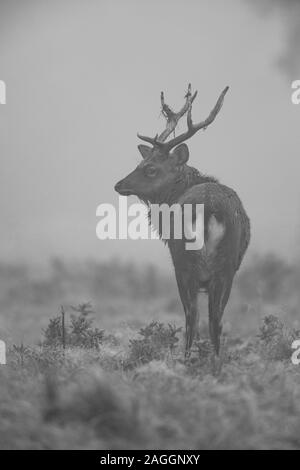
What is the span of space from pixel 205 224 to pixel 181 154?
1.06 metres

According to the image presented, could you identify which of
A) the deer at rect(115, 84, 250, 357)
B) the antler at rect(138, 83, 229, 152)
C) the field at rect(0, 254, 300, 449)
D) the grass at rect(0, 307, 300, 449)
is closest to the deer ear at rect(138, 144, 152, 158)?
the deer at rect(115, 84, 250, 357)

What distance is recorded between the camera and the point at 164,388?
7.36 meters

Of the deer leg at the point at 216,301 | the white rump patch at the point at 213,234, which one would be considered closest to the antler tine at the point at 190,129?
the white rump patch at the point at 213,234

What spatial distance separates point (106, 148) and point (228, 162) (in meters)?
4.31

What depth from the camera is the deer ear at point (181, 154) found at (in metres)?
8.99

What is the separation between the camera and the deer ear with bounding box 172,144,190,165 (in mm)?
8992

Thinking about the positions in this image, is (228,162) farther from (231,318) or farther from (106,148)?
(231,318)

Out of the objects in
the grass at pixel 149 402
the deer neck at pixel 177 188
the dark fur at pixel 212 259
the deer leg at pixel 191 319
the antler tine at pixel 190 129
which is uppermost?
the antler tine at pixel 190 129

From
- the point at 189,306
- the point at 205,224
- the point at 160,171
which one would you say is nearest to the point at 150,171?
the point at 160,171

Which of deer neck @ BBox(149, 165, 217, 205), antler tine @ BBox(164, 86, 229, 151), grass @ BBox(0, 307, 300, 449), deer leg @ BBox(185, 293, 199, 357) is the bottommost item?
grass @ BBox(0, 307, 300, 449)

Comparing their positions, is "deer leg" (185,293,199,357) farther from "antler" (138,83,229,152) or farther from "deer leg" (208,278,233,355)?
"antler" (138,83,229,152)

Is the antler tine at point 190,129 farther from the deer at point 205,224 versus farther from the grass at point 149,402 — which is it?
the grass at point 149,402

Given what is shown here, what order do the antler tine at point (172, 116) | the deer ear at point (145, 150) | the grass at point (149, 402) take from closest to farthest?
the grass at point (149, 402) < the deer ear at point (145, 150) < the antler tine at point (172, 116)

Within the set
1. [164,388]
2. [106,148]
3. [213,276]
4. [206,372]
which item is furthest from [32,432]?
[106,148]
